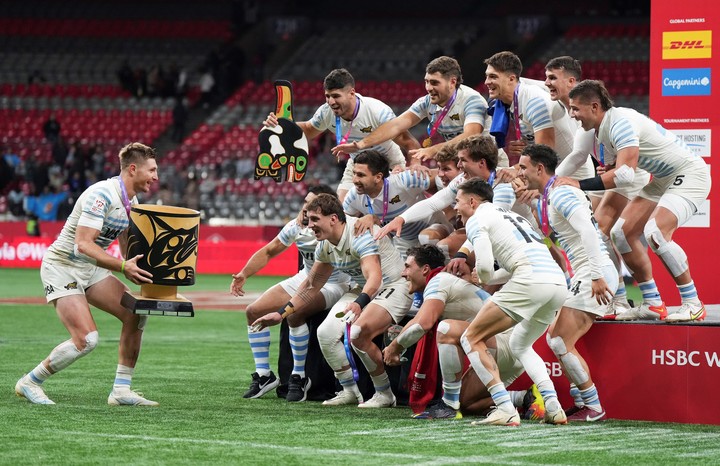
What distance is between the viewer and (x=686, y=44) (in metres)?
11.8

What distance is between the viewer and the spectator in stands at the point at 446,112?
1058 cm

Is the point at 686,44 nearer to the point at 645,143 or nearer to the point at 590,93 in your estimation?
the point at 645,143

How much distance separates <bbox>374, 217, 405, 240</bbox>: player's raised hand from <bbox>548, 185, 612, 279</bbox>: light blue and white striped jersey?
1335mm

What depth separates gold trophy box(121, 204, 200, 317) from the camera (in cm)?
908

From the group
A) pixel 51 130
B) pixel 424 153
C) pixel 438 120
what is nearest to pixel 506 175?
pixel 424 153

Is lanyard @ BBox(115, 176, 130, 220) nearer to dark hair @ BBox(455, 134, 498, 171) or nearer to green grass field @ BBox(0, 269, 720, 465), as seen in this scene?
green grass field @ BBox(0, 269, 720, 465)

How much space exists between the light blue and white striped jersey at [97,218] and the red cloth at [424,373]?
97.6 inches

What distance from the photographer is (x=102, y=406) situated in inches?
370

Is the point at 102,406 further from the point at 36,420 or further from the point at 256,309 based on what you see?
the point at 256,309

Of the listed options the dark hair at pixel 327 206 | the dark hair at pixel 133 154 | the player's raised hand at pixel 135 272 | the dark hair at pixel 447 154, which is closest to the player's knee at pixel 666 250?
the dark hair at pixel 447 154

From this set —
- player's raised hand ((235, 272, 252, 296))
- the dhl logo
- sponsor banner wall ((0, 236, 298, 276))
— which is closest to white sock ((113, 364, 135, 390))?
player's raised hand ((235, 272, 252, 296))

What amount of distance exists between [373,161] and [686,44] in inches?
142

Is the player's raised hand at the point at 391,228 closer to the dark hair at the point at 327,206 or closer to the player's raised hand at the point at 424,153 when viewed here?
the dark hair at the point at 327,206

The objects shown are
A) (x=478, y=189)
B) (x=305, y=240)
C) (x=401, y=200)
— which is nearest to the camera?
(x=478, y=189)
